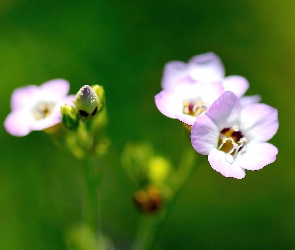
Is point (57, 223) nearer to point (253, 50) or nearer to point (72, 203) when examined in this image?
point (72, 203)

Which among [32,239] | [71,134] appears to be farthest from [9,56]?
[71,134]

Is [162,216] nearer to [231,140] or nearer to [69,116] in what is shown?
[231,140]

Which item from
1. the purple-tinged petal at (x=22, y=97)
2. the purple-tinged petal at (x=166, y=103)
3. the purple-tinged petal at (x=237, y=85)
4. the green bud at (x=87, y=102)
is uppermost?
the purple-tinged petal at (x=237, y=85)

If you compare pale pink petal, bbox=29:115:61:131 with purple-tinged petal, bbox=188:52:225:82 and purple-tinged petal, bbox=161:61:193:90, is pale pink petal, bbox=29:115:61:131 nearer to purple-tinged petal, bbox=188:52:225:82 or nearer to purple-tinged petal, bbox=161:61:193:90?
purple-tinged petal, bbox=161:61:193:90

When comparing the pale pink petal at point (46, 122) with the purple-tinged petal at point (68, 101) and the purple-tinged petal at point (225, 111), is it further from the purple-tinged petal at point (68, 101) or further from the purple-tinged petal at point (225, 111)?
the purple-tinged petal at point (225, 111)

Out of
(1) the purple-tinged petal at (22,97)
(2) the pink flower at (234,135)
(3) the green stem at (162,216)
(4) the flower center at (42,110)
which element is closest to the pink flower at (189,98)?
(2) the pink flower at (234,135)

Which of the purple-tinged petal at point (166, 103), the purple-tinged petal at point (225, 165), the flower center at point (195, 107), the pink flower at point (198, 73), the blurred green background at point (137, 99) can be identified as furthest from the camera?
the blurred green background at point (137, 99)

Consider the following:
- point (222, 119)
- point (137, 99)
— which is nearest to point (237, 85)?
point (222, 119)
